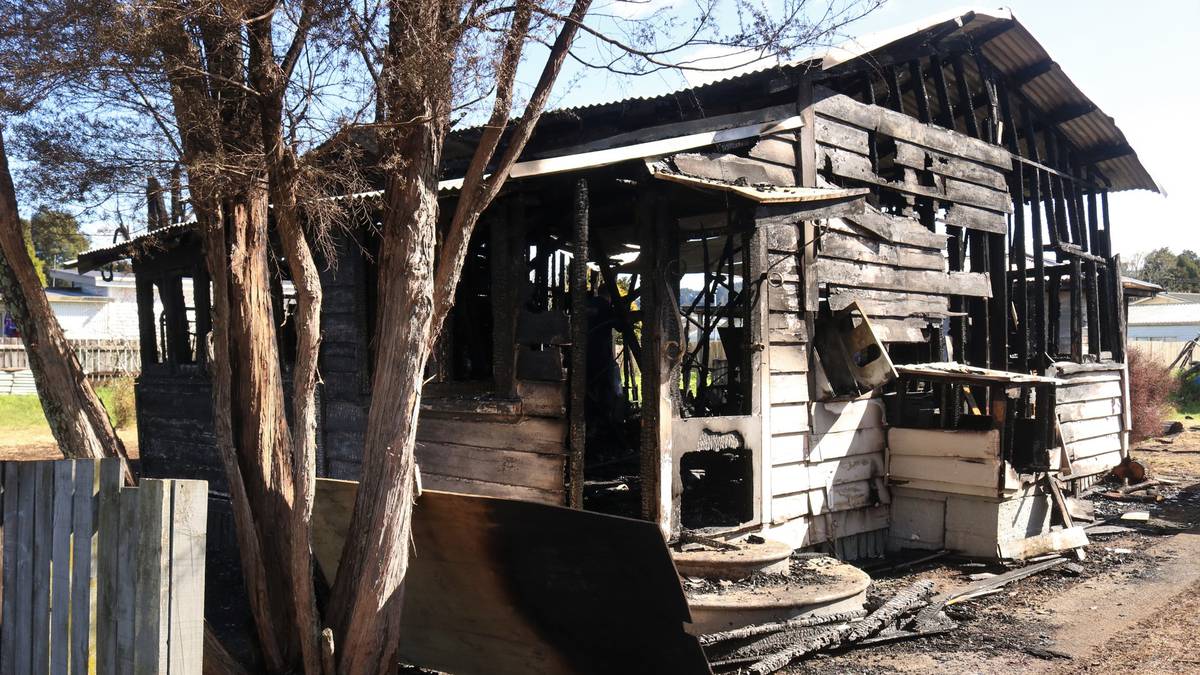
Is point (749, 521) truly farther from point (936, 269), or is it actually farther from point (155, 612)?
point (155, 612)

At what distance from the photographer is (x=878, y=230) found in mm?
9695

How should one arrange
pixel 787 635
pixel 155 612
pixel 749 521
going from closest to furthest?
pixel 155 612
pixel 787 635
pixel 749 521

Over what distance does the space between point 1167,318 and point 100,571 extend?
55414mm

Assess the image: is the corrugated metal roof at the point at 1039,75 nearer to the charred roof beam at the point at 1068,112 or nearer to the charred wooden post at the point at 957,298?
the charred roof beam at the point at 1068,112

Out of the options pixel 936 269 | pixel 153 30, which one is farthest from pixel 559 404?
pixel 936 269

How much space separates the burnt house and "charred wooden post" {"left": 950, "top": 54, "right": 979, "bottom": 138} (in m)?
0.03

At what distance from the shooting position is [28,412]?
2117 cm

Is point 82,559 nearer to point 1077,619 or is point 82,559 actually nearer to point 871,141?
point 1077,619

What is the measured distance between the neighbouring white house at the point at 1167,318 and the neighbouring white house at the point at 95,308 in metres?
49.6

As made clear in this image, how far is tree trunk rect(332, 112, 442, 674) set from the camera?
4805mm

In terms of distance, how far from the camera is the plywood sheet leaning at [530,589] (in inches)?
188

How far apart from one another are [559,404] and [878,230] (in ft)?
14.4

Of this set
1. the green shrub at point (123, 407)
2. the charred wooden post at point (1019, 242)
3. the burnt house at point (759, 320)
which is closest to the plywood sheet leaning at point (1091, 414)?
the burnt house at point (759, 320)

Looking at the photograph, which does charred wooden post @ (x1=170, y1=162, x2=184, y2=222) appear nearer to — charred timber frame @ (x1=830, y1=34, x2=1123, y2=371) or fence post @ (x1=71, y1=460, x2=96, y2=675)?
fence post @ (x1=71, y1=460, x2=96, y2=675)
